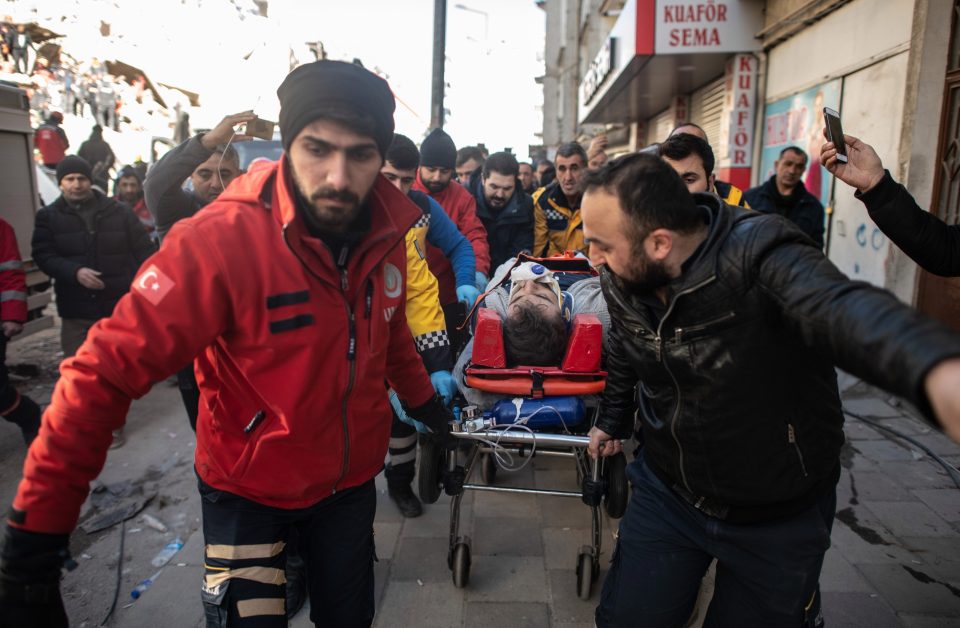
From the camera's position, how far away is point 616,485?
3.05m

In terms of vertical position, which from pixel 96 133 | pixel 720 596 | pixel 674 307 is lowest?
pixel 720 596

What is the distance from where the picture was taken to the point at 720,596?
204cm

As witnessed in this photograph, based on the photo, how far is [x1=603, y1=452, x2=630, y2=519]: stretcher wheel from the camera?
3043 mm

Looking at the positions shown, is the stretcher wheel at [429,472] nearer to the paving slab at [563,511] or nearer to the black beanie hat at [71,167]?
the paving slab at [563,511]

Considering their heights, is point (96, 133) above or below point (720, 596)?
above

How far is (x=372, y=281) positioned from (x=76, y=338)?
176 inches

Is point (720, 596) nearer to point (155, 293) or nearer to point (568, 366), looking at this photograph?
point (568, 366)

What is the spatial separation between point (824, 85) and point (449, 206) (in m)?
5.23

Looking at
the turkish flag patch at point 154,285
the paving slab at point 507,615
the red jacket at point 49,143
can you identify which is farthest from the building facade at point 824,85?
the red jacket at point 49,143

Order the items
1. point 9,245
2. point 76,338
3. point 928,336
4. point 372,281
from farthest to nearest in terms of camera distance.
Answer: point 76,338
point 9,245
point 372,281
point 928,336

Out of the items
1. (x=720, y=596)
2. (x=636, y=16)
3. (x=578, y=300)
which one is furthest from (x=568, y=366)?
(x=636, y=16)

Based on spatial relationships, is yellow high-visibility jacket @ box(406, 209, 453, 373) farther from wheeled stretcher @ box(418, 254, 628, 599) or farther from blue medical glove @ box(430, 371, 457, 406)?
wheeled stretcher @ box(418, 254, 628, 599)

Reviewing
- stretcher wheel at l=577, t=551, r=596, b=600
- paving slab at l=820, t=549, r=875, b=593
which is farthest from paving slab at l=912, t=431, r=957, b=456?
stretcher wheel at l=577, t=551, r=596, b=600

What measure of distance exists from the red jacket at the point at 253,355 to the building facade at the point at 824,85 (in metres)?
5.48
